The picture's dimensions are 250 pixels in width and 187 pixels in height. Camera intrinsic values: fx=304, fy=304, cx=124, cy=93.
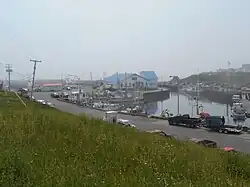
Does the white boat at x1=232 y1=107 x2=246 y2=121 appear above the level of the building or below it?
below

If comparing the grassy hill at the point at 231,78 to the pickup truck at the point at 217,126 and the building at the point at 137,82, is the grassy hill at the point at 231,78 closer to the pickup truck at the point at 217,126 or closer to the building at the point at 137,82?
the building at the point at 137,82

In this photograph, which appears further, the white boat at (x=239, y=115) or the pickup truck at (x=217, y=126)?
the white boat at (x=239, y=115)

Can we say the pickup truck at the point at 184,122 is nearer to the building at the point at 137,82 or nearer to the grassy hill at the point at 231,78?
the building at the point at 137,82

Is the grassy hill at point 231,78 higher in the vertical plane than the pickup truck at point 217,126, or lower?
higher

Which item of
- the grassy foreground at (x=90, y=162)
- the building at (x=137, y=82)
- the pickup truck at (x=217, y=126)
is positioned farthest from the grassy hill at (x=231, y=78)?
the grassy foreground at (x=90, y=162)

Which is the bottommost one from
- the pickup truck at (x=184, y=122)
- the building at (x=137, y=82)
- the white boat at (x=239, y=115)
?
the white boat at (x=239, y=115)

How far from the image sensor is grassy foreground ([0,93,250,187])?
2584 millimetres

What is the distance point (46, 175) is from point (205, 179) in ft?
5.11

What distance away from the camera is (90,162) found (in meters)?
3.40

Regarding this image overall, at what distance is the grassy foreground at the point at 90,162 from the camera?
2.58 m

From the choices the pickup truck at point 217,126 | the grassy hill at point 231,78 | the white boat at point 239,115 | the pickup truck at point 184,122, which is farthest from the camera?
the grassy hill at point 231,78

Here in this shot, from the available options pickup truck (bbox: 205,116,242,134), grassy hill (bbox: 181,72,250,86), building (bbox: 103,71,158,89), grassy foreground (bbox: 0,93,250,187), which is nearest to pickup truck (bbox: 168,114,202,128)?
pickup truck (bbox: 205,116,242,134)

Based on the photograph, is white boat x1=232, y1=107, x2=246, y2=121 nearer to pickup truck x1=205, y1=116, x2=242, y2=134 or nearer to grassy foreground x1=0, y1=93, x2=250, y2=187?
pickup truck x1=205, y1=116, x2=242, y2=134

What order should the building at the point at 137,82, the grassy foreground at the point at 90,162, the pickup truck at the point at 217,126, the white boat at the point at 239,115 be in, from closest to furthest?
the grassy foreground at the point at 90,162, the pickup truck at the point at 217,126, the white boat at the point at 239,115, the building at the point at 137,82
